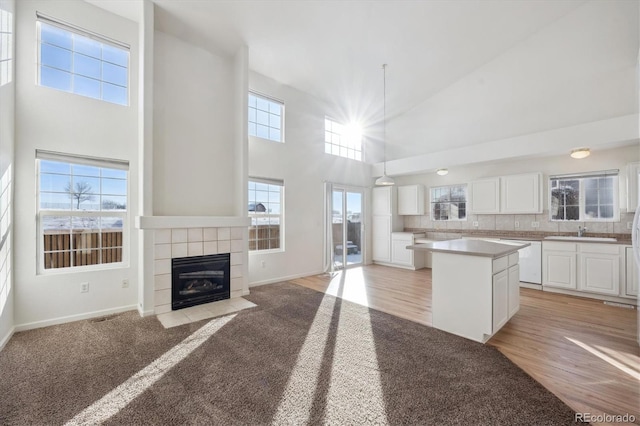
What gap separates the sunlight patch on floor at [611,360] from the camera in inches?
87.7

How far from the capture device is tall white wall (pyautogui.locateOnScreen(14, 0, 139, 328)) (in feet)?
9.90

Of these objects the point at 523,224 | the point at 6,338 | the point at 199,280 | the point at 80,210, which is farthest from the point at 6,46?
the point at 523,224

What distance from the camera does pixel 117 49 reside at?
3.70 m

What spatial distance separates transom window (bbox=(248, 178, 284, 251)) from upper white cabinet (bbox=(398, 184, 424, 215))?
11.0 ft

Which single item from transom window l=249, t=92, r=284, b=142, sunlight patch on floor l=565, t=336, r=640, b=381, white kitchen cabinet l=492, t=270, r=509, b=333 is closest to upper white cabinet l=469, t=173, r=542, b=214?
white kitchen cabinet l=492, t=270, r=509, b=333

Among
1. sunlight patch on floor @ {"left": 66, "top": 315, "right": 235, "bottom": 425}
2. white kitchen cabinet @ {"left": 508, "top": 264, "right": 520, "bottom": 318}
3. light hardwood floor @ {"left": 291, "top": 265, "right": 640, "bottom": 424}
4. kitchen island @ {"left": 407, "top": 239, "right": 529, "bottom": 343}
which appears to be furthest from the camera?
white kitchen cabinet @ {"left": 508, "top": 264, "right": 520, "bottom": 318}

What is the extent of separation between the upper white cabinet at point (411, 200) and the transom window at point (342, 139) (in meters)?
1.40

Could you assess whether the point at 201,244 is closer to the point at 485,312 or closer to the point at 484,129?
the point at 485,312

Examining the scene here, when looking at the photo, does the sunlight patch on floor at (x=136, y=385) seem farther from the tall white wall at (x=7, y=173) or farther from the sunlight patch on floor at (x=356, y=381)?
the tall white wall at (x=7, y=173)

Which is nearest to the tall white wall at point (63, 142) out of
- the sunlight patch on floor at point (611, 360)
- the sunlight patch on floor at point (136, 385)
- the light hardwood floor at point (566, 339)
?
the sunlight patch on floor at point (136, 385)

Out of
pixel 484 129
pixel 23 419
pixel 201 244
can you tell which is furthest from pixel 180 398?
pixel 484 129

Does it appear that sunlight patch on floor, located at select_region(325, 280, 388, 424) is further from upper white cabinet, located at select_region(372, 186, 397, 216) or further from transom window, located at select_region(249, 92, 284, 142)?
upper white cabinet, located at select_region(372, 186, 397, 216)

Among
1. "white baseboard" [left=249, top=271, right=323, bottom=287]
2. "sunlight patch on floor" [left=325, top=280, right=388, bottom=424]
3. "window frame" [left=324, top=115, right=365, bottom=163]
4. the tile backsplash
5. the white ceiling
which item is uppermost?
the white ceiling

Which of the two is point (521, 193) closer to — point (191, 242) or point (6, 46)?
point (191, 242)
